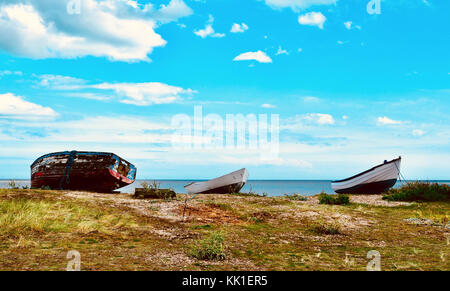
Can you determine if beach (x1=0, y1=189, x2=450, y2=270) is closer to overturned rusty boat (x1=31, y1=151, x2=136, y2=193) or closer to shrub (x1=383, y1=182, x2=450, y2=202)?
overturned rusty boat (x1=31, y1=151, x2=136, y2=193)

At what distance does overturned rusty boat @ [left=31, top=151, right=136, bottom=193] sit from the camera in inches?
734

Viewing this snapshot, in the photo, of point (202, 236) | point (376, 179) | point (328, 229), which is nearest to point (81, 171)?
point (202, 236)

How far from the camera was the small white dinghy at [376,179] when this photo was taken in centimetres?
2616

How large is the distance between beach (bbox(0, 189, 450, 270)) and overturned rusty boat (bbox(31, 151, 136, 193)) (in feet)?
20.6

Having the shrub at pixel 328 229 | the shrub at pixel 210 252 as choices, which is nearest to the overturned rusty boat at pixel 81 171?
the shrub at pixel 328 229

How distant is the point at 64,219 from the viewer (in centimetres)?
873

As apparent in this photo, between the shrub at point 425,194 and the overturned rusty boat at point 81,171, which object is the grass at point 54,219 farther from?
the shrub at point 425,194

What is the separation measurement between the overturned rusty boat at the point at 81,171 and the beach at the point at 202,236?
628 centimetres

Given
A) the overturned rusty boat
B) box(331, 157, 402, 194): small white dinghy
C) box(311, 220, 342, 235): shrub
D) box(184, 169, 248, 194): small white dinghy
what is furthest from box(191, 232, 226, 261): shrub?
box(331, 157, 402, 194): small white dinghy

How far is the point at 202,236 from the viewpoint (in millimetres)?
7980
